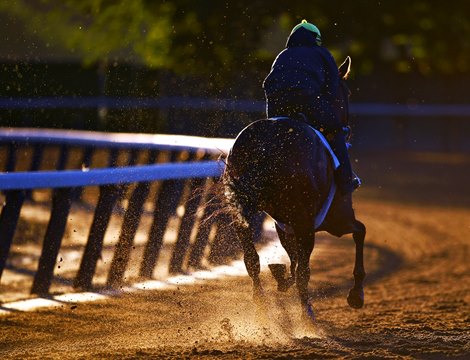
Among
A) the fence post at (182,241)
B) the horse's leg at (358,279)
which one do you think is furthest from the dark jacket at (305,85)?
the fence post at (182,241)

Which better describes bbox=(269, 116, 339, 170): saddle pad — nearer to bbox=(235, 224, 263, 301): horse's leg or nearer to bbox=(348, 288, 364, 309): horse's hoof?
bbox=(235, 224, 263, 301): horse's leg

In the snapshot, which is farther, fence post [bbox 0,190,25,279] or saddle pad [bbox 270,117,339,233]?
fence post [bbox 0,190,25,279]

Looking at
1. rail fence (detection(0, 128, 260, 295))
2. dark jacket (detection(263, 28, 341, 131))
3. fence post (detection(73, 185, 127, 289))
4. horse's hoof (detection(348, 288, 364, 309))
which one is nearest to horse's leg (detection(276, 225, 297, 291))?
horse's hoof (detection(348, 288, 364, 309))

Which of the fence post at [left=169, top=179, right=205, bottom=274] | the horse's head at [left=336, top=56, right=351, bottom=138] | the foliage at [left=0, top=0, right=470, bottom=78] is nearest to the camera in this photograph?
the horse's head at [left=336, top=56, right=351, bottom=138]

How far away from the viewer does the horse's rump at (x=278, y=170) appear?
306 inches

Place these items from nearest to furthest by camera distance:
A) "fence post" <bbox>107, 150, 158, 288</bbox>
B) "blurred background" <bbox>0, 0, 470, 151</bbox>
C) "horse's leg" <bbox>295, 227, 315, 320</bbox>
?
"horse's leg" <bbox>295, 227, 315, 320</bbox> → "fence post" <bbox>107, 150, 158, 288</bbox> → "blurred background" <bbox>0, 0, 470, 151</bbox>

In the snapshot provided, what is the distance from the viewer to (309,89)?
8.24 m

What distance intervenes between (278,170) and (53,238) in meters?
2.38

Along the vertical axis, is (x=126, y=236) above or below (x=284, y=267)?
below

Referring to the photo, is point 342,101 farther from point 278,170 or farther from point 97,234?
point 97,234

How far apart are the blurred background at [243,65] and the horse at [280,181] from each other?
60.5ft

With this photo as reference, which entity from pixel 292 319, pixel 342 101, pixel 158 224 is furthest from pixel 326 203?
pixel 158 224

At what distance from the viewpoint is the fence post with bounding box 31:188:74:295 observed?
9445 mm

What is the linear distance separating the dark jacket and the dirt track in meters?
1.28
